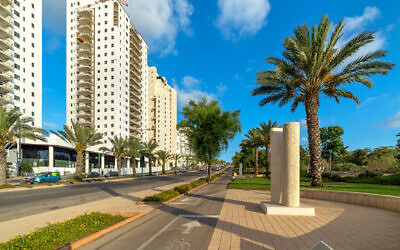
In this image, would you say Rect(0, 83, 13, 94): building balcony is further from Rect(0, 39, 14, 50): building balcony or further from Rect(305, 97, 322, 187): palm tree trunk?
Rect(305, 97, 322, 187): palm tree trunk

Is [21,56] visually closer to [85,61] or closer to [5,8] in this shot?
[5,8]

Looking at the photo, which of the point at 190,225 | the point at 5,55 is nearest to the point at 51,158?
the point at 5,55

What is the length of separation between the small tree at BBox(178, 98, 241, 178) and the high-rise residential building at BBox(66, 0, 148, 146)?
47.4 m

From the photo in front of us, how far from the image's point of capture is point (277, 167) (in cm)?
1041

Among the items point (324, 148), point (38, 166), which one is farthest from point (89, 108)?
point (324, 148)

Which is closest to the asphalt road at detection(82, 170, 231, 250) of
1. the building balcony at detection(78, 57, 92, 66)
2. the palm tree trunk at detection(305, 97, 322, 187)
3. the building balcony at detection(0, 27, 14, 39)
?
the palm tree trunk at detection(305, 97, 322, 187)

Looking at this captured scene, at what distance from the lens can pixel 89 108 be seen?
7094 cm

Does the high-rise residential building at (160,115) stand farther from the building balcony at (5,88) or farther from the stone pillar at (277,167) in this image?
the stone pillar at (277,167)

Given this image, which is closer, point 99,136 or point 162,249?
point 162,249

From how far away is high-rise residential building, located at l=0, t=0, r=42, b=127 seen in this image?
48.1m

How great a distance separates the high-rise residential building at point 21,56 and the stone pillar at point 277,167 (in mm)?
58813

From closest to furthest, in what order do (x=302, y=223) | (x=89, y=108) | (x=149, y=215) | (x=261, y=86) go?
(x=302, y=223) < (x=149, y=215) < (x=261, y=86) < (x=89, y=108)

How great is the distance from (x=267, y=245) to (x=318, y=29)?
52.3 feet

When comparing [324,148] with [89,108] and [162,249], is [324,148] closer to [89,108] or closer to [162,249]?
[162,249]
